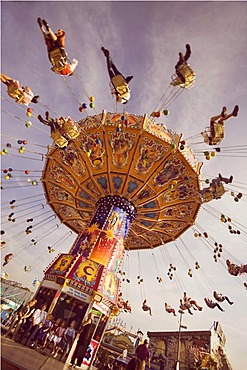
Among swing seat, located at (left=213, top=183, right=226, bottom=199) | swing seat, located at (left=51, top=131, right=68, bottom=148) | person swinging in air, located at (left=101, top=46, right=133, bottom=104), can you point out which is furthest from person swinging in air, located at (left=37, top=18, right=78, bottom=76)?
swing seat, located at (left=213, top=183, right=226, bottom=199)

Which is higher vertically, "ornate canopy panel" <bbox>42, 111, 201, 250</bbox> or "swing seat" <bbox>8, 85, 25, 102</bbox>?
"ornate canopy panel" <bbox>42, 111, 201, 250</bbox>

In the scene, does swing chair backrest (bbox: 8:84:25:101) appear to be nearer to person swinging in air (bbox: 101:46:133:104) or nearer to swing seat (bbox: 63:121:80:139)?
swing seat (bbox: 63:121:80:139)

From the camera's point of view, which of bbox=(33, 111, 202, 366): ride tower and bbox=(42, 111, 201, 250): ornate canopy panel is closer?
bbox=(33, 111, 202, 366): ride tower

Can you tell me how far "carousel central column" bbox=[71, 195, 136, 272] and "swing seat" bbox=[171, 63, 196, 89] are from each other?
7.72 m

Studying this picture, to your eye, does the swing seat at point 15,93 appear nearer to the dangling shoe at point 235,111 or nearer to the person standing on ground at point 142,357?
the dangling shoe at point 235,111

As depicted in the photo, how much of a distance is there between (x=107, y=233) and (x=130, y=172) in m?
3.67

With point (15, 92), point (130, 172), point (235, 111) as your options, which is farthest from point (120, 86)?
point (130, 172)

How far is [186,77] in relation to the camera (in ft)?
27.3

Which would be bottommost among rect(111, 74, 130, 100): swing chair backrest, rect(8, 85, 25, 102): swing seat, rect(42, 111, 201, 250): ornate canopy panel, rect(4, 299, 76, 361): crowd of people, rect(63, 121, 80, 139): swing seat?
rect(4, 299, 76, 361): crowd of people

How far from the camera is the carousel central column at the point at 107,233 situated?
12359 millimetres

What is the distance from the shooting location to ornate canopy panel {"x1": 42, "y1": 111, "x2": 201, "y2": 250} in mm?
12414

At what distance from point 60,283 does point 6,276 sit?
589 inches

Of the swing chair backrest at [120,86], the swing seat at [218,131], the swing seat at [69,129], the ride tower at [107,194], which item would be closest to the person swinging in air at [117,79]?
the swing chair backrest at [120,86]

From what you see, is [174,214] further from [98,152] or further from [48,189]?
[48,189]
